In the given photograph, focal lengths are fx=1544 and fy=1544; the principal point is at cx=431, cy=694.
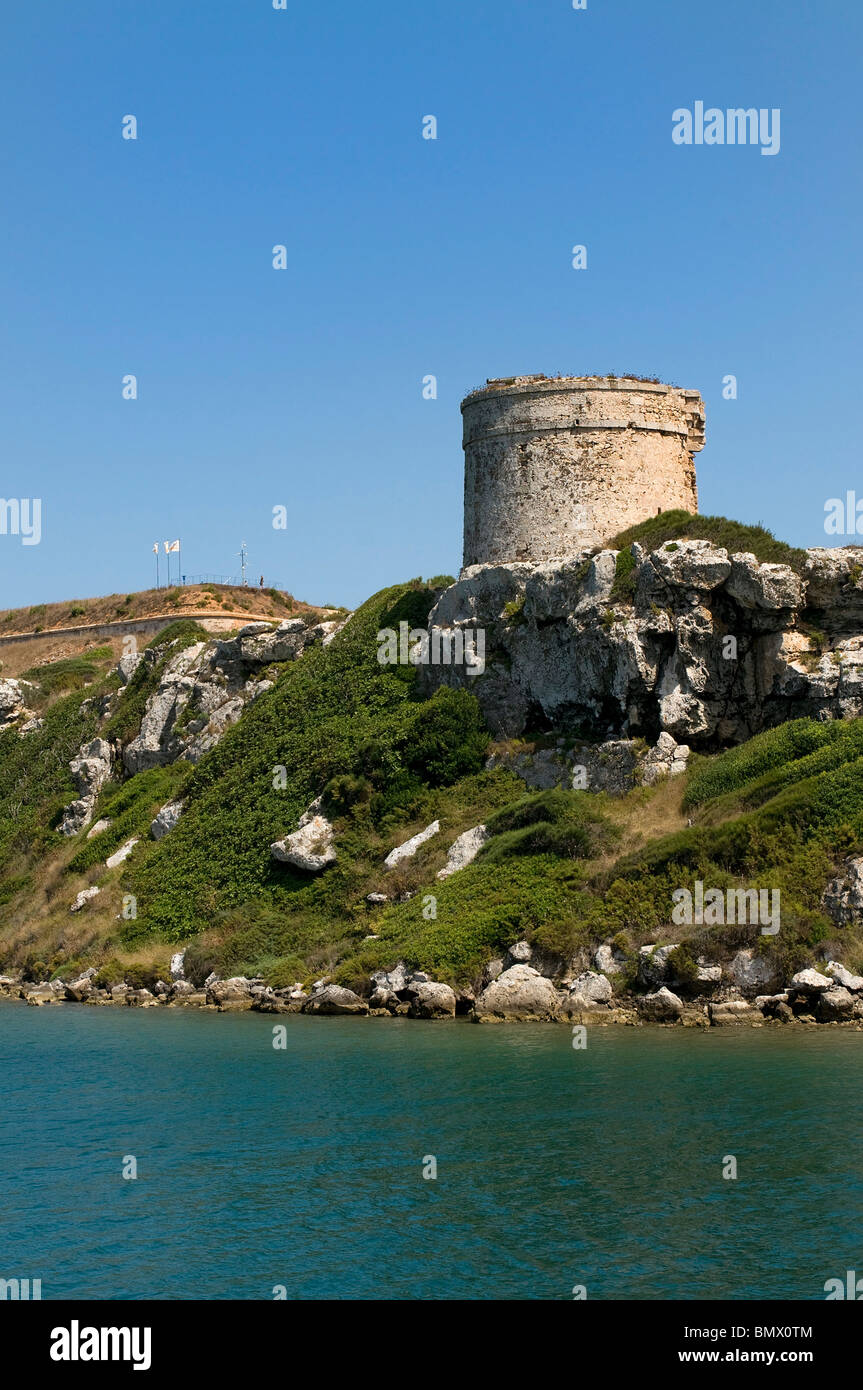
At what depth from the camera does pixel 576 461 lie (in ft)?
159

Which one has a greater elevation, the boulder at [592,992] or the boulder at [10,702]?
the boulder at [10,702]

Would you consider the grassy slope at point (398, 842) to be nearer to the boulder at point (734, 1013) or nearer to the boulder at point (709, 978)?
the boulder at point (709, 978)

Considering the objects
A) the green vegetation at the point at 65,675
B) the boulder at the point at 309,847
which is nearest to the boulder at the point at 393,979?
the boulder at the point at 309,847

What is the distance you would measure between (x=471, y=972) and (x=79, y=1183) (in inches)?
571

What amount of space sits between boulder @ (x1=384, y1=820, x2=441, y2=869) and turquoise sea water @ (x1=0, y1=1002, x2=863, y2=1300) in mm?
10564

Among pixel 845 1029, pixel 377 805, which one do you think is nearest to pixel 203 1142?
Answer: pixel 845 1029

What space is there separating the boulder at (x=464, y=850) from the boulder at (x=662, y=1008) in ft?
30.4

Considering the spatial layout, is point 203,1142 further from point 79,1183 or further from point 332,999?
point 332,999

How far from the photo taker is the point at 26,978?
47.8 metres

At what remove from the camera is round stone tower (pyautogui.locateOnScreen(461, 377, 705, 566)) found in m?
48.3

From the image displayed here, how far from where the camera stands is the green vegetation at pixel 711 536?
138 feet

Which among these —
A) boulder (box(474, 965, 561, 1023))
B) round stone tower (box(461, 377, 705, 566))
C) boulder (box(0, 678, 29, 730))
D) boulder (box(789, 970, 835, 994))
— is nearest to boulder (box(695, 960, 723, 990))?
boulder (box(789, 970, 835, 994))
